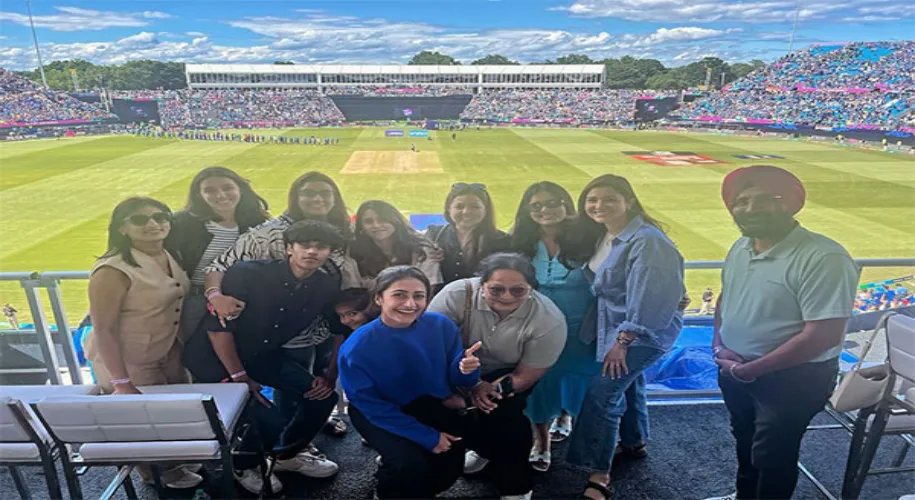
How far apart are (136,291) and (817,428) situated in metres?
3.00

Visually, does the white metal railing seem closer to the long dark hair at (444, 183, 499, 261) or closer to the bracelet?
the bracelet

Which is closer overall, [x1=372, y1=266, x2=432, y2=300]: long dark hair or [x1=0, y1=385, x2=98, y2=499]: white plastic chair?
[x1=0, y1=385, x2=98, y2=499]: white plastic chair

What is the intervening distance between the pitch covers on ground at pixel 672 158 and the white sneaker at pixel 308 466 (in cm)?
2254

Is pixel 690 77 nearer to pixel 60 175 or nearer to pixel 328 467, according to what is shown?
pixel 60 175

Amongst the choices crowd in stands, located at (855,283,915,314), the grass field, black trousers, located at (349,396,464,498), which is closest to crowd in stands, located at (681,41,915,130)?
the grass field

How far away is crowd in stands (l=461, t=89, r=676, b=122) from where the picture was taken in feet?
148

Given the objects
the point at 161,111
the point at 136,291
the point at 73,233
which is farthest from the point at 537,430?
the point at 161,111

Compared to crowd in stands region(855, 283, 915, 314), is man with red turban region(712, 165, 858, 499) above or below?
above

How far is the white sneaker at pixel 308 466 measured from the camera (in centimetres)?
239

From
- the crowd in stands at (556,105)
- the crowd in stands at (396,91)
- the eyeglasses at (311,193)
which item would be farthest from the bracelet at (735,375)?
the crowd in stands at (396,91)

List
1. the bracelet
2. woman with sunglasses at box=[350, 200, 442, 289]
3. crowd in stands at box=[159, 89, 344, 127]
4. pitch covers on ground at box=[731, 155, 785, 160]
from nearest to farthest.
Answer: the bracelet, woman with sunglasses at box=[350, 200, 442, 289], pitch covers on ground at box=[731, 155, 785, 160], crowd in stands at box=[159, 89, 344, 127]

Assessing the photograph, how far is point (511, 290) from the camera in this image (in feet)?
6.39

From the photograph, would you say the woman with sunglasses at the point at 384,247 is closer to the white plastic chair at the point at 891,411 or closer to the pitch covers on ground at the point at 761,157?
the white plastic chair at the point at 891,411

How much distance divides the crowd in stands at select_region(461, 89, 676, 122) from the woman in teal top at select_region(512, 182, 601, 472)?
44.5m
